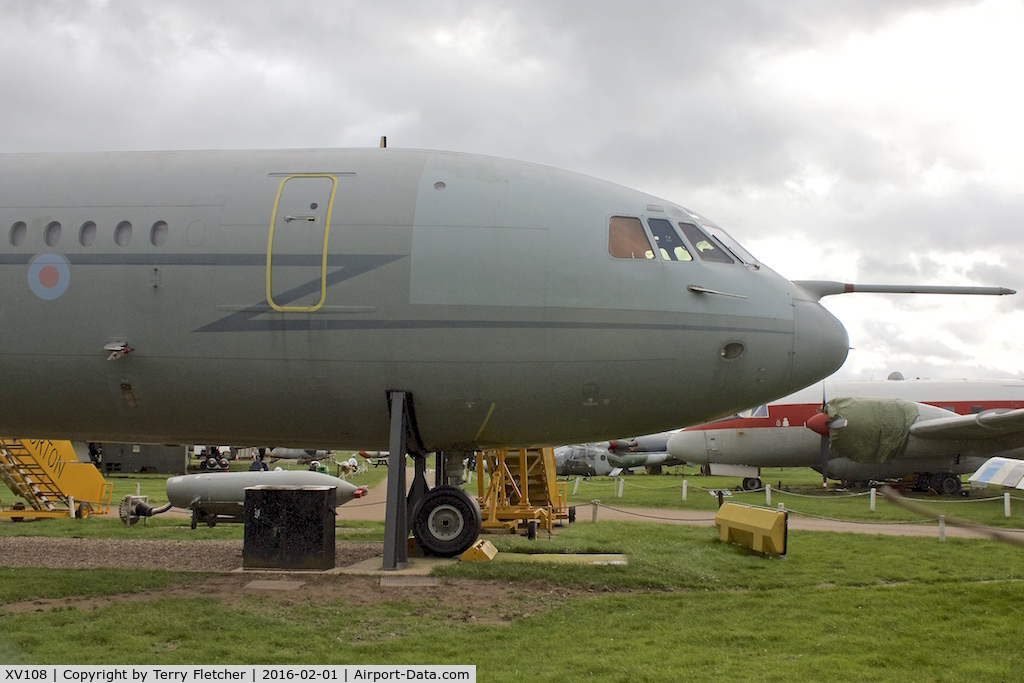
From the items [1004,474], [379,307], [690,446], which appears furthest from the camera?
[690,446]

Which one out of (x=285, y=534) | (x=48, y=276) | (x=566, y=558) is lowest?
(x=566, y=558)

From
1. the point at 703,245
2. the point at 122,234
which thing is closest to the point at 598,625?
the point at 703,245

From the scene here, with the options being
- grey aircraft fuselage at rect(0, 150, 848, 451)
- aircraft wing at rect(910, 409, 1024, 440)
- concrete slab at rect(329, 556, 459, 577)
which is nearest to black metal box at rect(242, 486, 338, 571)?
concrete slab at rect(329, 556, 459, 577)

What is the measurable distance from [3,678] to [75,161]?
6.96 meters

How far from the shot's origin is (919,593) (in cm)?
970

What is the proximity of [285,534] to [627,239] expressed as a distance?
19.1 feet

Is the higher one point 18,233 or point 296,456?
point 18,233

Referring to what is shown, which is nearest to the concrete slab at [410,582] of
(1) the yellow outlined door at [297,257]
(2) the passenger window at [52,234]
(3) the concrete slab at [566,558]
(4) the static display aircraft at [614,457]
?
(3) the concrete slab at [566,558]

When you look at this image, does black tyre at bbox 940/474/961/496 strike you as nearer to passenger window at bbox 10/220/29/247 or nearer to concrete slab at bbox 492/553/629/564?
concrete slab at bbox 492/553/629/564

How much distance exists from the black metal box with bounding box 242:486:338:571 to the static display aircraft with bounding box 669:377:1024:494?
55.4 feet

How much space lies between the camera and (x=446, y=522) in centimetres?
1085

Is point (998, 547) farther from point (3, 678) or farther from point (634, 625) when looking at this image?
point (3, 678)

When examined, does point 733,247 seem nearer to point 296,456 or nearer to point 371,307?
point 371,307

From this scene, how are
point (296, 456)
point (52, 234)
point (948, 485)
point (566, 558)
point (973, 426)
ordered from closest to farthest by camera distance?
point (52, 234), point (566, 558), point (973, 426), point (948, 485), point (296, 456)
